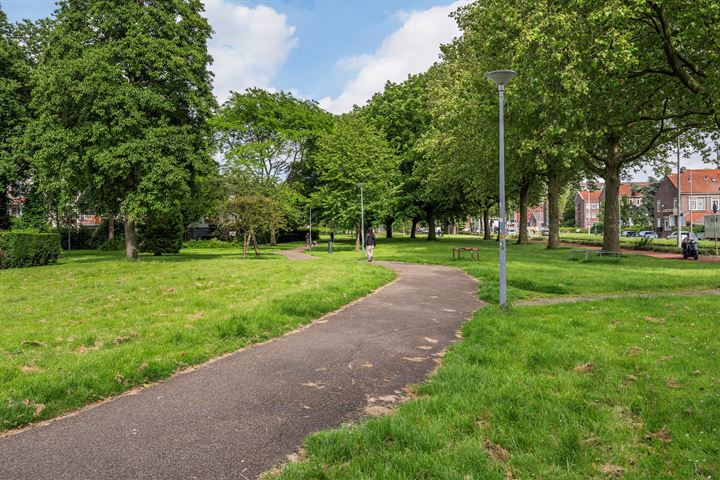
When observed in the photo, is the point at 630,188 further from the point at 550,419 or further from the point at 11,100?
the point at 550,419

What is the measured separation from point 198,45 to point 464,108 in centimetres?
1530

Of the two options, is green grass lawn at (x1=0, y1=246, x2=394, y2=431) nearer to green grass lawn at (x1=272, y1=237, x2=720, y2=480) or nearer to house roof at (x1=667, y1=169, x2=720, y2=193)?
green grass lawn at (x1=272, y1=237, x2=720, y2=480)

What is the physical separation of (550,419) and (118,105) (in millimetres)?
23364


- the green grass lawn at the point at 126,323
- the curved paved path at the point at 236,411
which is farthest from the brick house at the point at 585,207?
the curved paved path at the point at 236,411

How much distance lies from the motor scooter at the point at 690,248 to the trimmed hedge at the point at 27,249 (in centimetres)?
3464

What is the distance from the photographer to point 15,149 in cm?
2398

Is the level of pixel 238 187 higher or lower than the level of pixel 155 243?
higher

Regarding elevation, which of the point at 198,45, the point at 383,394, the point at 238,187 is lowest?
the point at 383,394

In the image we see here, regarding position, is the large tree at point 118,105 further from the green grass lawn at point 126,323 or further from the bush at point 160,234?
the bush at point 160,234

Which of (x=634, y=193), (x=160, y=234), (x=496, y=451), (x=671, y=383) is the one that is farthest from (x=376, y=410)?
(x=634, y=193)

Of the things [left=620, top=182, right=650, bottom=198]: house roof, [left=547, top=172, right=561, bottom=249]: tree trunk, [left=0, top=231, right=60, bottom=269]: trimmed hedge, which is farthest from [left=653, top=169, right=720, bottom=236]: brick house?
[left=0, top=231, right=60, bottom=269]: trimmed hedge

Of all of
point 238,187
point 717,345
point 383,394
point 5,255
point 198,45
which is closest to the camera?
point 383,394

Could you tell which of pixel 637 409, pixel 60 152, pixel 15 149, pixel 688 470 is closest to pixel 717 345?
pixel 637 409

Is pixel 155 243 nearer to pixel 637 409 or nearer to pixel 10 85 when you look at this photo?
pixel 10 85
